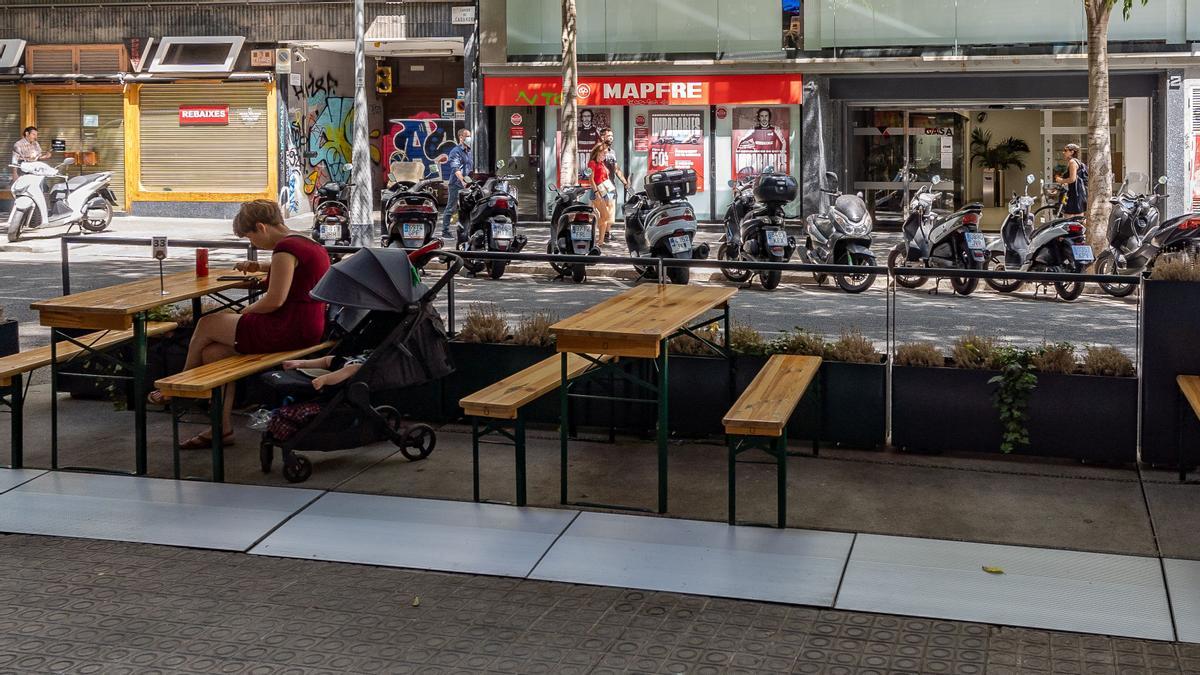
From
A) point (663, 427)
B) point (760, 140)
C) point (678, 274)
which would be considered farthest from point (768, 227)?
point (663, 427)

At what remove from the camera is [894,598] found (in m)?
6.05

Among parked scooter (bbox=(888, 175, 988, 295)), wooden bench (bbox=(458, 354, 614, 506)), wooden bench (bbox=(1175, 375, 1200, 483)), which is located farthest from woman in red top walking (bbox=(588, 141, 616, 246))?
wooden bench (bbox=(1175, 375, 1200, 483))

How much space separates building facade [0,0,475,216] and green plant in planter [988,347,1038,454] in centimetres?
2113

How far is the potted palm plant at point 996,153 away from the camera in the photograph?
2661 cm

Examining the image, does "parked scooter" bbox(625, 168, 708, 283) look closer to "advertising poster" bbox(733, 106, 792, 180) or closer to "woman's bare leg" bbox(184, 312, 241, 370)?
"woman's bare leg" bbox(184, 312, 241, 370)

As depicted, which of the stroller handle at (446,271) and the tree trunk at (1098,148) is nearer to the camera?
the stroller handle at (446,271)

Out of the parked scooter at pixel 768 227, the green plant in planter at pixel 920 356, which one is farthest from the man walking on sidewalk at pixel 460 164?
the green plant in planter at pixel 920 356

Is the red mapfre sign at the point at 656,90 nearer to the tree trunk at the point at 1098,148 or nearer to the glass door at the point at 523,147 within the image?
the glass door at the point at 523,147

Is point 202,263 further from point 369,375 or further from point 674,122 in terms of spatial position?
point 674,122

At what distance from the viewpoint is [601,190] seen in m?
22.5

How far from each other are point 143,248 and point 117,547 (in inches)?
154

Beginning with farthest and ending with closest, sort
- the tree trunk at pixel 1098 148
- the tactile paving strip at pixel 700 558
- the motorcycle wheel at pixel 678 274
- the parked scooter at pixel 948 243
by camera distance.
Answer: the tree trunk at pixel 1098 148 → the parked scooter at pixel 948 243 → the motorcycle wheel at pixel 678 274 → the tactile paving strip at pixel 700 558

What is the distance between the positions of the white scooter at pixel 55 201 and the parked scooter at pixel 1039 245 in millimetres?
14648

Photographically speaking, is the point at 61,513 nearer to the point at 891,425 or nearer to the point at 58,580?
the point at 58,580
